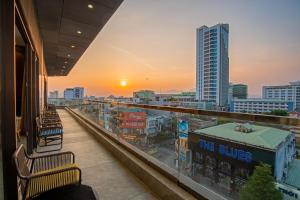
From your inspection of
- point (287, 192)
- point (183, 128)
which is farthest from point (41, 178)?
point (287, 192)

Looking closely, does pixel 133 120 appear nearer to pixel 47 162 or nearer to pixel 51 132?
pixel 47 162

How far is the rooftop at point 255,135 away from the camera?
1028 mm

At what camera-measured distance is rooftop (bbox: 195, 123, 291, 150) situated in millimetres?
1028

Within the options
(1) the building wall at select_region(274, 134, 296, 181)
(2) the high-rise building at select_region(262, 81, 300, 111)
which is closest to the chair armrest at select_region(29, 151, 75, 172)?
(1) the building wall at select_region(274, 134, 296, 181)

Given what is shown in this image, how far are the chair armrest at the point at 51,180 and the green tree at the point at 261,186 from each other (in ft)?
4.97

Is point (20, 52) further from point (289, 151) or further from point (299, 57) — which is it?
point (299, 57)

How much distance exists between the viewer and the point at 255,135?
117 cm

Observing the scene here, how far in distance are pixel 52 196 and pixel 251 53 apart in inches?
618

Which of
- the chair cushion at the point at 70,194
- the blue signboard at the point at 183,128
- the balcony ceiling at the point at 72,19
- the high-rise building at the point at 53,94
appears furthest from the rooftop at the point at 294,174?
the high-rise building at the point at 53,94

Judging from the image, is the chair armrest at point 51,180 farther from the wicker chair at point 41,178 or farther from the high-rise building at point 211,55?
the high-rise building at point 211,55

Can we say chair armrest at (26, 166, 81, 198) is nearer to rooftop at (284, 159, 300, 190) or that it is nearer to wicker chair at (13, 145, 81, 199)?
wicker chair at (13, 145, 81, 199)

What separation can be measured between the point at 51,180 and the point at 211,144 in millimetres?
1578

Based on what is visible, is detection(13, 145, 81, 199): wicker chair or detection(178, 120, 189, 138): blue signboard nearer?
detection(13, 145, 81, 199): wicker chair

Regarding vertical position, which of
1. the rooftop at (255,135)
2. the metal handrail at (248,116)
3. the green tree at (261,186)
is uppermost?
the metal handrail at (248,116)
